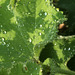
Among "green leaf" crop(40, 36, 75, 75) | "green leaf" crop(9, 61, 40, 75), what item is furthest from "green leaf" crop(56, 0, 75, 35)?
"green leaf" crop(9, 61, 40, 75)

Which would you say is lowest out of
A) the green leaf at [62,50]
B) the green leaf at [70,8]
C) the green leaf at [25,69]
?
the green leaf at [25,69]

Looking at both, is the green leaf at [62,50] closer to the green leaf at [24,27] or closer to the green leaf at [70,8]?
the green leaf at [24,27]

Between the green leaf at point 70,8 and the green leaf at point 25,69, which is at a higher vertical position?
the green leaf at point 70,8

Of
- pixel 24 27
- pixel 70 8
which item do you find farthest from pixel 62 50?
pixel 70 8

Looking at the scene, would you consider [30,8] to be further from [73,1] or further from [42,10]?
[73,1]

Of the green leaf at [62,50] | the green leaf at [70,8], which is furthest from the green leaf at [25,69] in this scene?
the green leaf at [70,8]

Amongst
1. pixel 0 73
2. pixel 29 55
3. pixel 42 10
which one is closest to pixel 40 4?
pixel 42 10

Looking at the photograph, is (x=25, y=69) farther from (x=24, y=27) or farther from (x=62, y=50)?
(x=62, y=50)

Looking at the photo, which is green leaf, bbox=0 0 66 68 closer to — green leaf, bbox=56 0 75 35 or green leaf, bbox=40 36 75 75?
green leaf, bbox=40 36 75 75

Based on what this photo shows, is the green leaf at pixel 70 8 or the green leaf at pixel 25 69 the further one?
the green leaf at pixel 70 8
